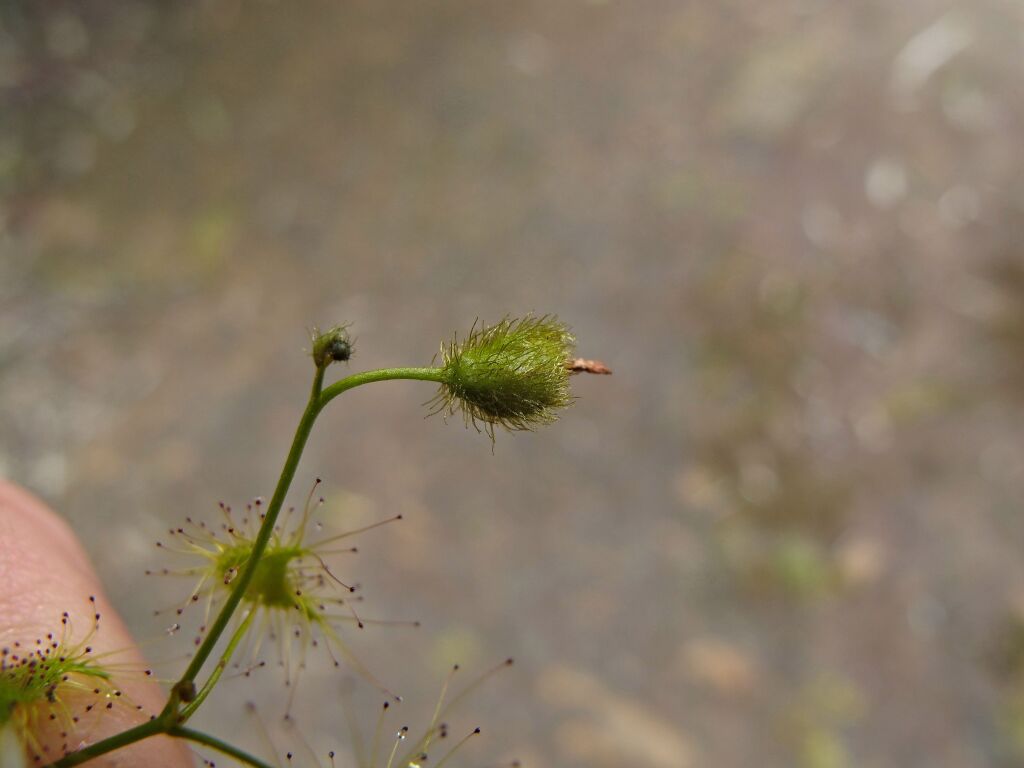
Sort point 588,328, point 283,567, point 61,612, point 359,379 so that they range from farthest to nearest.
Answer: point 588,328 < point 61,612 < point 283,567 < point 359,379

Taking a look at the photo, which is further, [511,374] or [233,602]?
[511,374]

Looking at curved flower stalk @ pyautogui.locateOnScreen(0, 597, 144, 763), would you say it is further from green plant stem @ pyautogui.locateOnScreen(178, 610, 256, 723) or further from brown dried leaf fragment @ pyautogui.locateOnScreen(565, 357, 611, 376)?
brown dried leaf fragment @ pyautogui.locateOnScreen(565, 357, 611, 376)

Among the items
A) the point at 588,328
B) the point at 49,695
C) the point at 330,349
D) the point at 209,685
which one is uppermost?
the point at 588,328

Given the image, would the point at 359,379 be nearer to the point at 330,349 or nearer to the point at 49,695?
the point at 330,349

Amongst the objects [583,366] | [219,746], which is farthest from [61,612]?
[583,366]

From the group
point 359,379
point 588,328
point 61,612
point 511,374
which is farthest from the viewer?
point 588,328

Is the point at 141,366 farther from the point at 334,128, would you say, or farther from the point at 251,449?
the point at 334,128

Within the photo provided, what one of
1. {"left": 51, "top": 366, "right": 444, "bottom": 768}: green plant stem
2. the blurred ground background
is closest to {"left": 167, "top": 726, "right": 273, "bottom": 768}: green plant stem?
{"left": 51, "top": 366, "right": 444, "bottom": 768}: green plant stem

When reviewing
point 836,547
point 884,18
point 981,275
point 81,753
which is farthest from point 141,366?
point 884,18
